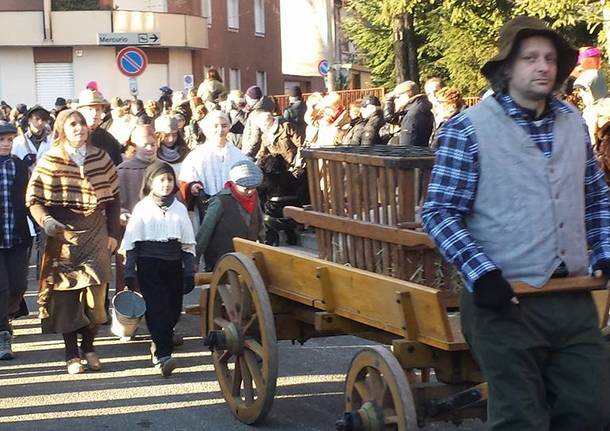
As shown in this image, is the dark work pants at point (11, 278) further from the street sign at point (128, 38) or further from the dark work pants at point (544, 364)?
the street sign at point (128, 38)

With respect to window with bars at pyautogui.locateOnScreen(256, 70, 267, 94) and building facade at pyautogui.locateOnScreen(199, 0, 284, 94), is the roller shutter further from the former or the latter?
window with bars at pyautogui.locateOnScreen(256, 70, 267, 94)

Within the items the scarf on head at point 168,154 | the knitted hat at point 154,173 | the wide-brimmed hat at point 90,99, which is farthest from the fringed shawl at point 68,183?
the wide-brimmed hat at point 90,99

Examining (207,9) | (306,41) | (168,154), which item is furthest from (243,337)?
(306,41)

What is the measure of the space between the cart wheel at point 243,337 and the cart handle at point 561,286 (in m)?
2.74

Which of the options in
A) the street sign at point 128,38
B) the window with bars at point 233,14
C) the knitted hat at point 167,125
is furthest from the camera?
the window with bars at point 233,14

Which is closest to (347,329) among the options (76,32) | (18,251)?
(18,251)

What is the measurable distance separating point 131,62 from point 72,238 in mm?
15375

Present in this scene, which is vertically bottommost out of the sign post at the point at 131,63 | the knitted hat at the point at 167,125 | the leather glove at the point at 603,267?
the leather glove at the point at 603,267

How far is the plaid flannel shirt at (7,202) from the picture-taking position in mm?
9844

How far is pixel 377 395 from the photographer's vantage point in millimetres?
6012

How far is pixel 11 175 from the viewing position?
10008 mm

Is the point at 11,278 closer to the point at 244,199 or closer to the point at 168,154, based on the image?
the point at 244,199

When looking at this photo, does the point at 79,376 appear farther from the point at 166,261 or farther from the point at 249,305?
the point at 249,305

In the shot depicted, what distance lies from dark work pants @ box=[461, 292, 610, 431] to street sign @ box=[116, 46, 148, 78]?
19.9 meters
